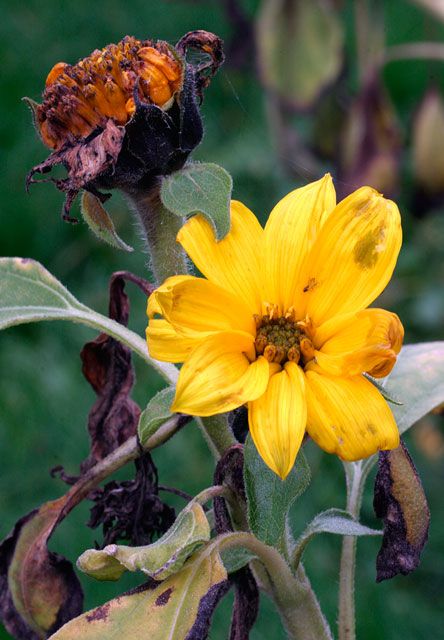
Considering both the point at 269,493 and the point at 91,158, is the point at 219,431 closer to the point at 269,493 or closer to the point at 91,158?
the point at 269,493

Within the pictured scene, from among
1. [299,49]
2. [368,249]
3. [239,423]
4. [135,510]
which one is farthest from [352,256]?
[299,49]

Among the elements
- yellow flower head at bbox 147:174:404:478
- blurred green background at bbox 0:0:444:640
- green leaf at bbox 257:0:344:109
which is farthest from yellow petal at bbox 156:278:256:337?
green leaf at bbox 257:0:344:109

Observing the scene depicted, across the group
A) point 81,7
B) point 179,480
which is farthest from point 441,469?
point 81,7

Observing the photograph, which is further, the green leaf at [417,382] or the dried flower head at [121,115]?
the green leaf at [417,382]

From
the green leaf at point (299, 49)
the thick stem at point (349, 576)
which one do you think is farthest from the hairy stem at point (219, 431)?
the green leaf at point (299, 49)

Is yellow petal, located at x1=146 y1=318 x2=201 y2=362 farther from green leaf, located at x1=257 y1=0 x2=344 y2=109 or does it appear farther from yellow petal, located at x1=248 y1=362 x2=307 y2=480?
green leaf, located at x1=257 y1=0 x2=344 y2=109

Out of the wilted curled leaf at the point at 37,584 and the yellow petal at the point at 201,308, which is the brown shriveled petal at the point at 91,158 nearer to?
the yellow petal at the point at 201,308

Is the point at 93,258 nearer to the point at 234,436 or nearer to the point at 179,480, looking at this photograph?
the point at 179,480
